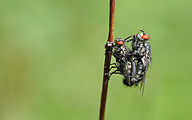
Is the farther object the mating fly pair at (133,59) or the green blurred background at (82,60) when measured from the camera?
the green blurred background at (82,60)

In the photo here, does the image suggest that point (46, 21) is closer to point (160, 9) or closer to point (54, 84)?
point (54, 84)

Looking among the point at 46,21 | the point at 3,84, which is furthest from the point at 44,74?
the point at 46,21

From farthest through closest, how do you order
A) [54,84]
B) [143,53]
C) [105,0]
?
[105,0] → [54,84] → [143,53]

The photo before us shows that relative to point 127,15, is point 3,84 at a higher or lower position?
lower

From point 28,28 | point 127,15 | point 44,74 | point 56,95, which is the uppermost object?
point 127,15
